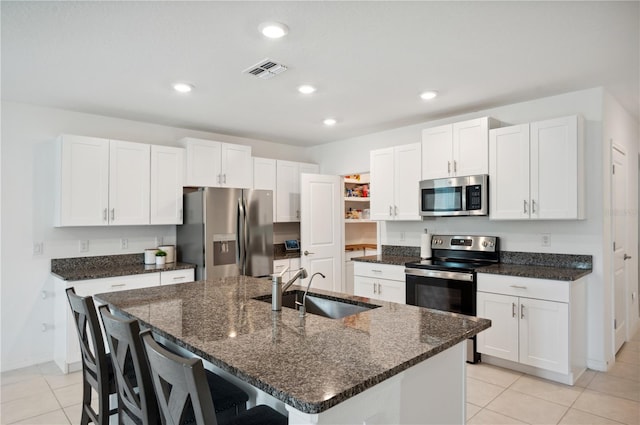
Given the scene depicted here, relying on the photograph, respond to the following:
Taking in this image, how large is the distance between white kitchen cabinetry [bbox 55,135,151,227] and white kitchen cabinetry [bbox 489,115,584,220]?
3.50m

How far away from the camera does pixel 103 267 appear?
407 cm

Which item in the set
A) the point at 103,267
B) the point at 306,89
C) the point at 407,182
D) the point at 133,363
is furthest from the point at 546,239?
the point at 103,267

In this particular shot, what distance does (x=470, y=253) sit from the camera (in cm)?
407

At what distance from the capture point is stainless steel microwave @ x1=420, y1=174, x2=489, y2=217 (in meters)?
3.71

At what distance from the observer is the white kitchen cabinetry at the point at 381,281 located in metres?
4.07

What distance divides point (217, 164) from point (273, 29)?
102 inches

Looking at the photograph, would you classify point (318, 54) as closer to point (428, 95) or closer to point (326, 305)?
point (428, 95)

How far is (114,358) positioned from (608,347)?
3877 millimetres

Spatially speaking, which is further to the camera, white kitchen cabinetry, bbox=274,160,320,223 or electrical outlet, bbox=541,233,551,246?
white kitchen cabinetry, bbox=274,160,320,223

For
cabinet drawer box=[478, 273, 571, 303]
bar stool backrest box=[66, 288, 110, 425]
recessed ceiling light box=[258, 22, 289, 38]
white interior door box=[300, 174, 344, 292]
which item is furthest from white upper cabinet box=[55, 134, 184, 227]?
cabinet drawer box=[478, 273, 571, 303]

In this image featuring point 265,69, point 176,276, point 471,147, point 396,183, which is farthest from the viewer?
point 396,183

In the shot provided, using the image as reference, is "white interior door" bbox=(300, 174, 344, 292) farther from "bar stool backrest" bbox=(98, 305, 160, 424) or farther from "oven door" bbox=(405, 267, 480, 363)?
"bar stool backrest" bbox=(98, 305, 160, 424)

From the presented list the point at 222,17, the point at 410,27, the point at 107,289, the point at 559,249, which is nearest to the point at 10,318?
the point at 107,289

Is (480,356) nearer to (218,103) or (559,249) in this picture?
(559,249)
